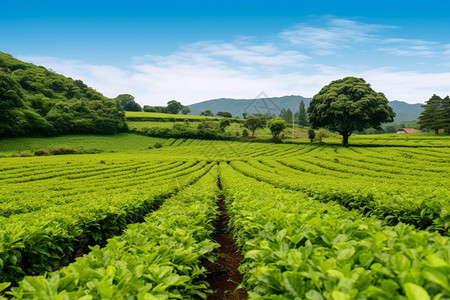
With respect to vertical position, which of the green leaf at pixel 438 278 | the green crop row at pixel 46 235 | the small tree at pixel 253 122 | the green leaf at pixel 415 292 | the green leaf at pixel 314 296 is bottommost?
the green crop row at pixel 46 235

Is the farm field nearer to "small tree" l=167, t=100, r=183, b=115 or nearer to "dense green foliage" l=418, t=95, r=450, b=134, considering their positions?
"dense green foliage" l=418, t=95, r=450, b=134

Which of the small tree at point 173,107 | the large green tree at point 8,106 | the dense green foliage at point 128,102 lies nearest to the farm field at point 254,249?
the large green tree at point 8,106

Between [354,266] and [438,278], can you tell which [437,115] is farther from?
[438,278]

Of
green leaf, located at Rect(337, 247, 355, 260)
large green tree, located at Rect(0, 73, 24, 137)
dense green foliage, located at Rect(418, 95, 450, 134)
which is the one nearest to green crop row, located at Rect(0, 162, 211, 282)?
green leaf, located at Rect(337, 247, 355, 260)

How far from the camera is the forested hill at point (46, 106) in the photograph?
52125mm

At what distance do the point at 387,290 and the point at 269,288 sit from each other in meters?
1.04

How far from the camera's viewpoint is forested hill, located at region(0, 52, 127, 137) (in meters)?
52.1

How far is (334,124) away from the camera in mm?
42219

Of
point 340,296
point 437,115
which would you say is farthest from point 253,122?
point 340,296

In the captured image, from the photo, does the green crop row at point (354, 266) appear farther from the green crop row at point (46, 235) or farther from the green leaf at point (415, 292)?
the green crop row at point (46, 235)

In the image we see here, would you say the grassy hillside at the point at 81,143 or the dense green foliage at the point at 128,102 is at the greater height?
the dense green foliage at the point at 128,102

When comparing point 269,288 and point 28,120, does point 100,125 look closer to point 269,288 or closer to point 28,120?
point 28,120

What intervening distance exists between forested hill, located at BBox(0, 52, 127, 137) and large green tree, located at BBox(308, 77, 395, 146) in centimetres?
5755

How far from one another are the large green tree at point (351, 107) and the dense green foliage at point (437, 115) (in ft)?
79.4
